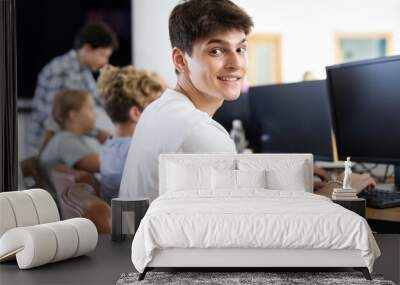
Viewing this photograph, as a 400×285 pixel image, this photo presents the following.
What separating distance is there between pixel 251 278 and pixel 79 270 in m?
1.14

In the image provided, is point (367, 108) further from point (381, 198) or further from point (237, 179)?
point (237, 179)

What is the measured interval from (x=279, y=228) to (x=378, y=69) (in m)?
1.43

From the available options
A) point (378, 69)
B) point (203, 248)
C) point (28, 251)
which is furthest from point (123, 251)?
point (378, 69)

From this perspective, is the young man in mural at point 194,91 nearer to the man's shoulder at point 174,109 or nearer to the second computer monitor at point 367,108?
the man's shoulder at point 174,109

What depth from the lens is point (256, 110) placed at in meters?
5.70

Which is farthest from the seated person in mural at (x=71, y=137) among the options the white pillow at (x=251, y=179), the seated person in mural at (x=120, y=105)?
the white pillow at (x=251, y=179)

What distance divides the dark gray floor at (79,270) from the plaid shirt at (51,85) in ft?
5.07

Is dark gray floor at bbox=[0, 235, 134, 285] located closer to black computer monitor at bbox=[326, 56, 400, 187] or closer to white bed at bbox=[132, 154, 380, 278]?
white bed at bbox=[132, 154, 380, 278]

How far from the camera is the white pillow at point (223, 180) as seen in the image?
4.91 meters

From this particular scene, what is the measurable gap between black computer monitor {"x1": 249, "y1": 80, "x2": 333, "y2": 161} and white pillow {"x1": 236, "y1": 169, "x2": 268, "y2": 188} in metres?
0.54

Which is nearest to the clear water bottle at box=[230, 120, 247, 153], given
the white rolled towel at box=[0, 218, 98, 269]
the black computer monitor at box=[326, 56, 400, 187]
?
the black computer monitor at box=[326, 56, 400, 187]

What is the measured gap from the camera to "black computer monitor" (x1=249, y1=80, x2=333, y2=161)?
5172 mm

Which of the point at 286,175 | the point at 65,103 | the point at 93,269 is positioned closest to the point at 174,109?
the point at 65,103

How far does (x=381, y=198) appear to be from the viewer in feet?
14.4
